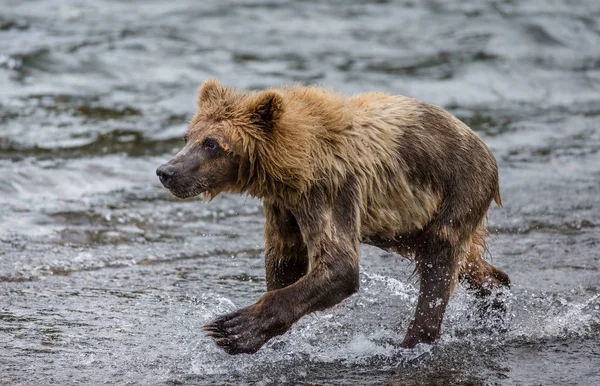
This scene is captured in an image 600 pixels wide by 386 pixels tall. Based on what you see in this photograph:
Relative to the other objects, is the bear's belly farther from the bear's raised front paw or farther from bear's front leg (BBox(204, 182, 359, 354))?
the bear's raised front paw

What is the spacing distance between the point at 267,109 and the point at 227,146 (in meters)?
0.33

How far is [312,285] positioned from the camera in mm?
5566

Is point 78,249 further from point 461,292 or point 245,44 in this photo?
A: point 245,44

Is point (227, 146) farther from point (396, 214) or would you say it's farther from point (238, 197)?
point (238, 197)

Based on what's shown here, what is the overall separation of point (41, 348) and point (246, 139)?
1.96 m

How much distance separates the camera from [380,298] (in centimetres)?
736

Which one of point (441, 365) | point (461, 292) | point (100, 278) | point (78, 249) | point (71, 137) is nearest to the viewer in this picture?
point (441, 365)

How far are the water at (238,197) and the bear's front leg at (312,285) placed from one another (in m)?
0.35

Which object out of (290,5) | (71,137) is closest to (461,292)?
(71,137)

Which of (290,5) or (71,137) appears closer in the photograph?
(71,137)

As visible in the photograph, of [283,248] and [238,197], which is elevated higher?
[283,248]

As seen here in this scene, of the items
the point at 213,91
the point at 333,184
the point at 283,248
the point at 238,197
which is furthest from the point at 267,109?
the point at 238,197

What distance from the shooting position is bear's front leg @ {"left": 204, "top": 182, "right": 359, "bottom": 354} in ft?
18.0

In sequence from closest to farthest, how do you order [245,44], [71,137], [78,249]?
[78,249]
[71,137]
[245,44]
